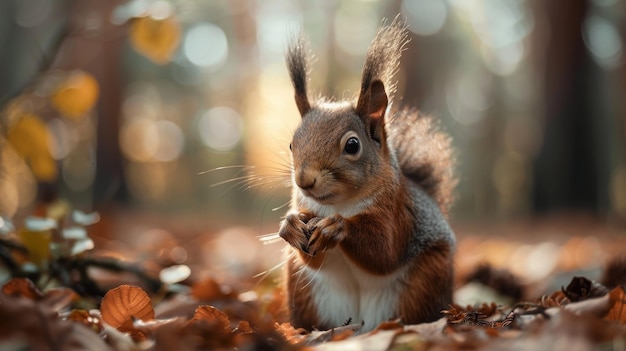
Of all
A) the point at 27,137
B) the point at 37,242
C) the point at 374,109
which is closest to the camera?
the point at 374,109

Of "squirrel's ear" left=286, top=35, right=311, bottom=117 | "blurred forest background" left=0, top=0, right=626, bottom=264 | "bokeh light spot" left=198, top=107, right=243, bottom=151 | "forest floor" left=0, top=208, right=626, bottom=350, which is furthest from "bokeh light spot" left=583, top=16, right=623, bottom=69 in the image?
"bokeh light spot" left=198, top=107, right=243, bottom=151

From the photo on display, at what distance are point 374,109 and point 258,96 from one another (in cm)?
2197

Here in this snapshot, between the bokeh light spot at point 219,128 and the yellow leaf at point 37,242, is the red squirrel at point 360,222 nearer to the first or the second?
the yellow leaf at point 37,242

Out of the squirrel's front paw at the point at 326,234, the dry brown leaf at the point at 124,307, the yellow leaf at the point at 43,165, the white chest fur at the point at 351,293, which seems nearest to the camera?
the dry brown leaf at the point at 124,307

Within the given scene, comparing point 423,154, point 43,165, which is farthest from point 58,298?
point 423,154

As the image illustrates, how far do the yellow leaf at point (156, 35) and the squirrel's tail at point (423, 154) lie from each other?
978mm

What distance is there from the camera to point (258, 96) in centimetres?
2400

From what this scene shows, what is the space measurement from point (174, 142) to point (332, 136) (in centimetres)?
3507

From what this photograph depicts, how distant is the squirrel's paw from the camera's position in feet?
6.59

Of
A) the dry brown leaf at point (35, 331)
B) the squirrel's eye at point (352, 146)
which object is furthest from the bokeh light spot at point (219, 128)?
the dry brown leaf at point (35, 331)

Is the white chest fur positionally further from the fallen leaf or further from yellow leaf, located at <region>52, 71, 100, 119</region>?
yellow leaf, located at <region>52, 71, 100, 119</region>

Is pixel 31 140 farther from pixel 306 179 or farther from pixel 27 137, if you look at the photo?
pixel 306 179

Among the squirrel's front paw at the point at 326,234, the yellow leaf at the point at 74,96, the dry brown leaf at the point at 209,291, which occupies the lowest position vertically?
the dry brown leaf at the point at 209,291

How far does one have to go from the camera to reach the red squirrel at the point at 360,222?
2.09m
